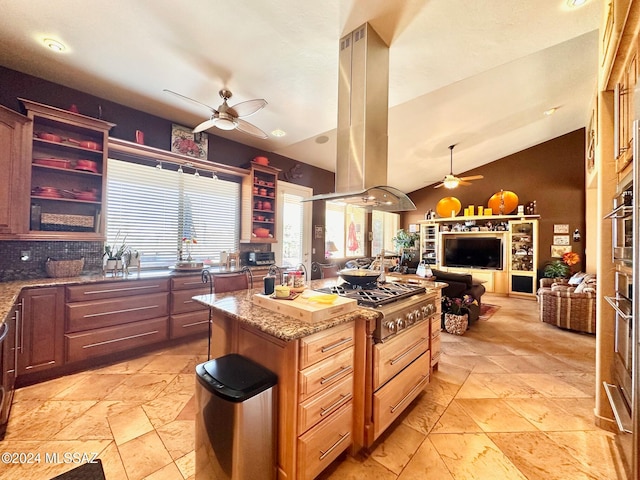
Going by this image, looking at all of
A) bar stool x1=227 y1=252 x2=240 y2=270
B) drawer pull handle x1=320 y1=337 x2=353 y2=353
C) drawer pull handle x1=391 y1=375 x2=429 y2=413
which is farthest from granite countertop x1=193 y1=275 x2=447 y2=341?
bar stool x1=227 y1=252 x2=240 y2=270

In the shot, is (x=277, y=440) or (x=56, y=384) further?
(x=56, y=384)

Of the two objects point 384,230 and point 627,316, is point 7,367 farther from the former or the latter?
point 384,230

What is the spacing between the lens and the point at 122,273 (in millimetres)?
2934

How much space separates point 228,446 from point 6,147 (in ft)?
10.0

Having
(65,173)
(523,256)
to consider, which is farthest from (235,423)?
(523,256)

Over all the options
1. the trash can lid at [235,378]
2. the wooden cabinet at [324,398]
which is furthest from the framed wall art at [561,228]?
the trash can lid at [235,378]

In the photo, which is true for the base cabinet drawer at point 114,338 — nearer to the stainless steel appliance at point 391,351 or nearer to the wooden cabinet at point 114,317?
Answer: the wooden cabinet at point 114,317

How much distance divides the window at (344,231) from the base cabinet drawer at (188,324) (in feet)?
10.5

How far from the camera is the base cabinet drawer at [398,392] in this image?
1.59 m

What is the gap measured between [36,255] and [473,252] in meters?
8.41

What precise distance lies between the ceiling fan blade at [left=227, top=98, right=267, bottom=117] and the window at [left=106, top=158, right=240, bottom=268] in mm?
1679

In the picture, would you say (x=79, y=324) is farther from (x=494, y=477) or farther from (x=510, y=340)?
(x=510, y=340)

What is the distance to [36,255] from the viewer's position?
8.64ft

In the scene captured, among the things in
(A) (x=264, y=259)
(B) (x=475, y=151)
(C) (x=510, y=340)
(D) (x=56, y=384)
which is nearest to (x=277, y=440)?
(D) (x=56, y=384)
